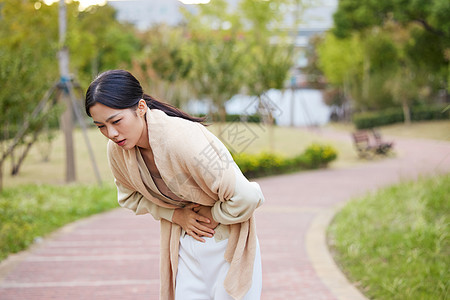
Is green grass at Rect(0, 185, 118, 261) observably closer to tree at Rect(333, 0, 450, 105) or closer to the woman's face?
the woman's face

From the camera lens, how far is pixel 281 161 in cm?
1299

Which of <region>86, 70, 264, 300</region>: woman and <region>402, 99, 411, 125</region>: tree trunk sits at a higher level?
<region>86, 70, 264, 300</region>: woman

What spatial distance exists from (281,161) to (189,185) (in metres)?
11.2

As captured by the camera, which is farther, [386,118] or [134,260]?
[386,118]

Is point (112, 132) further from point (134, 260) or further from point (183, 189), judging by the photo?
point (134, 260)

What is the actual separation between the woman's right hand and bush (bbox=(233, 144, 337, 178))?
29.6ft

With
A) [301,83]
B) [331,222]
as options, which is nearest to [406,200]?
[331,222]

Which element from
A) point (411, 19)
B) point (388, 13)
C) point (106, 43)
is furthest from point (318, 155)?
point (106, 43)

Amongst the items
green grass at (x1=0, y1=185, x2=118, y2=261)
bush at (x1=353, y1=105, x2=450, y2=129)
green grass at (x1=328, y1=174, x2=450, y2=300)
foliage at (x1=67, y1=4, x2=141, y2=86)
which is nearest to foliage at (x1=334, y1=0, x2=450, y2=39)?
green grass at (x1=328, y1=174, x2=450, y2=300)

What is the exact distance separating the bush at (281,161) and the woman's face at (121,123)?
9262mm

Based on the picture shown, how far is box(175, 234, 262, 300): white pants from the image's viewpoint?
1971mm

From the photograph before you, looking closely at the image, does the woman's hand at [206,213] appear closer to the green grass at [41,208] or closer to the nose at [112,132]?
the nose at [112,132]

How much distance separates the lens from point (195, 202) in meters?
1.95

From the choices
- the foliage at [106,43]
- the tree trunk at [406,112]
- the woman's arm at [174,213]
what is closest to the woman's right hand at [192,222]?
the woman's arm at [174,213]
